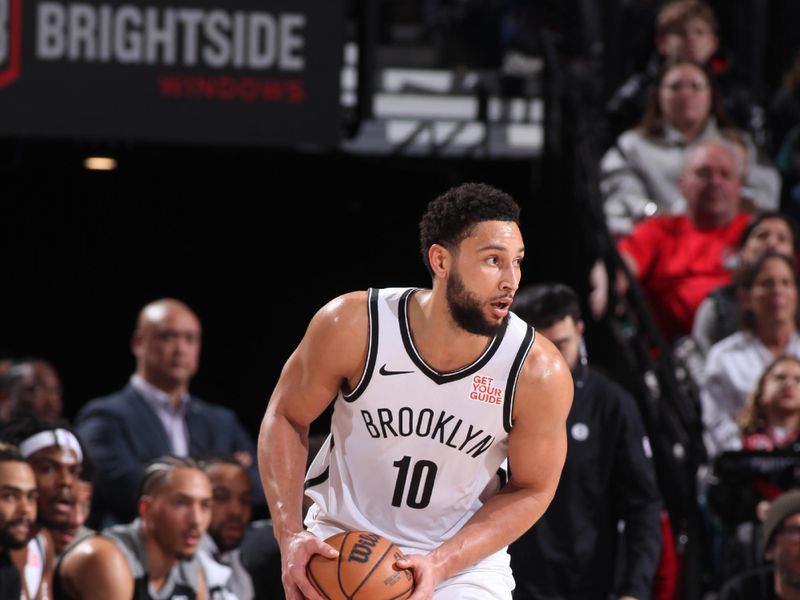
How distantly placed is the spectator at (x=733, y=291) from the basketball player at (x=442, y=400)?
424cm

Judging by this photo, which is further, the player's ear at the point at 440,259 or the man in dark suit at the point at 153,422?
the man in dark suit at the point at 153,422

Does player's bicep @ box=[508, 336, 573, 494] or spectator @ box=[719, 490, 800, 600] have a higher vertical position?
player's bicep @ box=[508, 336, 573, 494]

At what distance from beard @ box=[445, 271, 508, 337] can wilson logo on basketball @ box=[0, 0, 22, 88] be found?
19.1ft

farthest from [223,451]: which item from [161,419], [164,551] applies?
[164,551]

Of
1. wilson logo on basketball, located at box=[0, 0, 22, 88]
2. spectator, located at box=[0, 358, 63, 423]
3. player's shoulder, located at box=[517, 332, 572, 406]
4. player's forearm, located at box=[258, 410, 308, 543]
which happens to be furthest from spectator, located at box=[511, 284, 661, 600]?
wilson logo on basketball, located at box=[0, 0, 22, 88]

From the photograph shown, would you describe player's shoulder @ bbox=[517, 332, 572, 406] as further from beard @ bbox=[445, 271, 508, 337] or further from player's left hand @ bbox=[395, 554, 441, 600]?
player's left hand @ bbox=[395, 554, 441, 600]

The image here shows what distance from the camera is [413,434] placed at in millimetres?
4816

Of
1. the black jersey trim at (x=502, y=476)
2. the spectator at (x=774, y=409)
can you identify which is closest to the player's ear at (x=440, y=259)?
the black jersey trim at (x=502, y=476)

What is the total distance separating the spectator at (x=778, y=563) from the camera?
6.79 metres

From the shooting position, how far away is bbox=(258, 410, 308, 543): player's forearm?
4742mm

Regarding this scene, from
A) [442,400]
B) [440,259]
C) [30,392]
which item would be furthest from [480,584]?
[30,392]

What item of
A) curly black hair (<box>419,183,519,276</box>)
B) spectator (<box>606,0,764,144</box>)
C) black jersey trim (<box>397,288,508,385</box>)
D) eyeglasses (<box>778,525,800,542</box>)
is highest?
spectator (<box>606,0,764,144</box>)

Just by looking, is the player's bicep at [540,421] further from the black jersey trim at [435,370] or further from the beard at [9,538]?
the beard at [9,538]

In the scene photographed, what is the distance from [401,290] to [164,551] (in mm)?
2202
